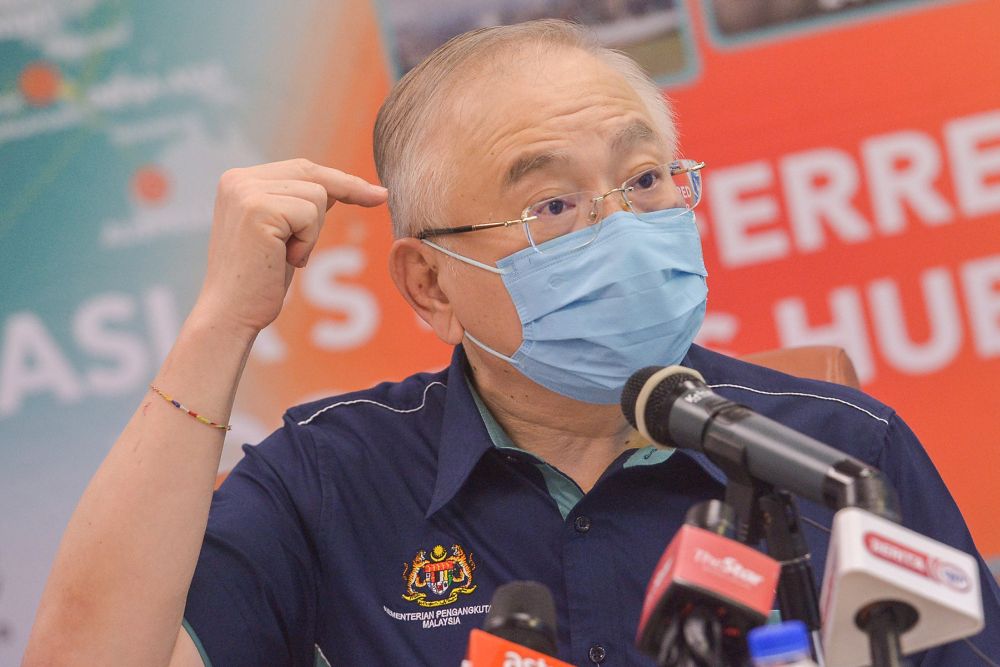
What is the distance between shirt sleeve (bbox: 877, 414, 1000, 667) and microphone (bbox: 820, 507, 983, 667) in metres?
0.77

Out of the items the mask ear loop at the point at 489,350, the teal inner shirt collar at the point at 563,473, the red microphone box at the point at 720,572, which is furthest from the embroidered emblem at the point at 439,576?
the red microphone box at the point at 720,572

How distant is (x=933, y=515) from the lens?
178cm

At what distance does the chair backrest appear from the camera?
2182mm

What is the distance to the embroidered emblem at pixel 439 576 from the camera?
1781 millimetres

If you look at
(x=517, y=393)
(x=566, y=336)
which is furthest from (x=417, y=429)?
(x=566, y=336)

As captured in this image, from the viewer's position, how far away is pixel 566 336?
6.02 feet

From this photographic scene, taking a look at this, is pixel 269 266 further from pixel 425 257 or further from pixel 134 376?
pixel 134 376

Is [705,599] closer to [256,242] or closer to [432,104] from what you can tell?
[256,242]

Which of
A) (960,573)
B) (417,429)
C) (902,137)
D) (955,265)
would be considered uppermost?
(902,137)

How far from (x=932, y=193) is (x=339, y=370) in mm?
1637

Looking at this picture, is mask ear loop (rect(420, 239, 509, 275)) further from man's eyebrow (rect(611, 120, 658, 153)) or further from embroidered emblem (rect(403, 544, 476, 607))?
embroidered emblem (rect(403, 544, 476, 607))

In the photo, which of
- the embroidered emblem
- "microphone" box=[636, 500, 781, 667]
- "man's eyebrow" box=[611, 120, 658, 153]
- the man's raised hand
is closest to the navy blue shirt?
the embroidered emblem

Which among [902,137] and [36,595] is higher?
[902,137]

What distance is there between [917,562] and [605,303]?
0.97m
